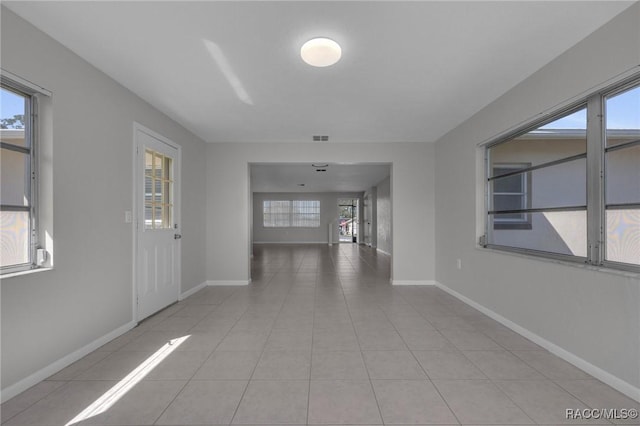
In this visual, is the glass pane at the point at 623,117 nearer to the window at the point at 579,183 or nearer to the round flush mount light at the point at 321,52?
the window at the point at 579,183

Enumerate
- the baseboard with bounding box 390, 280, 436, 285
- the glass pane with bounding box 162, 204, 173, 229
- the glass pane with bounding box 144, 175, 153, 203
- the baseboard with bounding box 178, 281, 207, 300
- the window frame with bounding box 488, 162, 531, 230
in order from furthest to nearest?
the baseboard with bounding box 390, 280, 436, 285 < the baseboard with bounding box 178, 281, 207, 300 < the glass pane with bounding box 162, 204, 173, 229 < the glass pane with bounding box 144, 175, 153, 203 < the window frame with bounding box 488, 162, 531, 230

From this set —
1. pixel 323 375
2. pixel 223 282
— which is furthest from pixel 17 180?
pixel 223 282

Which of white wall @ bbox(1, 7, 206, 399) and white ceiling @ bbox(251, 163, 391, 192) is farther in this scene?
white ceiling @ bbox(251, 163, 391, 192)

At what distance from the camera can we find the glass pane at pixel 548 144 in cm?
232

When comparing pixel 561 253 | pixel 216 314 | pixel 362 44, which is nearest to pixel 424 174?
pixel 561 253

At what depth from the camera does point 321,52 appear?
7.14ft

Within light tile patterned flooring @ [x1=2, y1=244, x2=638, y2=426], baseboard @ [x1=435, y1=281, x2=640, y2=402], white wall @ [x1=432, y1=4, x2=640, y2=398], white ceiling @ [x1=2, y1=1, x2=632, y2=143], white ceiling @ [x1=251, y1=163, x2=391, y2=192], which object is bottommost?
light tile patterned flooring @ [x1=2, y1=244, x2=638, y2=426]

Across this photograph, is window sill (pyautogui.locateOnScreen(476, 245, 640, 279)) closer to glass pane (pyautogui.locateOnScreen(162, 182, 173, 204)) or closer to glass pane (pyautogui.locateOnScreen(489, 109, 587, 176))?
glass pane (pyautogui.locateOnScreen(489, 109, 587, 176))

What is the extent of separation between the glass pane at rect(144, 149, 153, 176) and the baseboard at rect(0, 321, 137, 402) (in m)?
1.65

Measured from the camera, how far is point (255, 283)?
16.6ft

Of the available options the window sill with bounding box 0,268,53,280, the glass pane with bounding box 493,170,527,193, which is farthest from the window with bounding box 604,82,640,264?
the window sill with bounding box 0,268,53,280

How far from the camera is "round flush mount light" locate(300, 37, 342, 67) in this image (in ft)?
6.97

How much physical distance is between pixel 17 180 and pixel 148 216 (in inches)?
55.1

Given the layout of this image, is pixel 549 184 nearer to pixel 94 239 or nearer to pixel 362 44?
pixel 362 44
